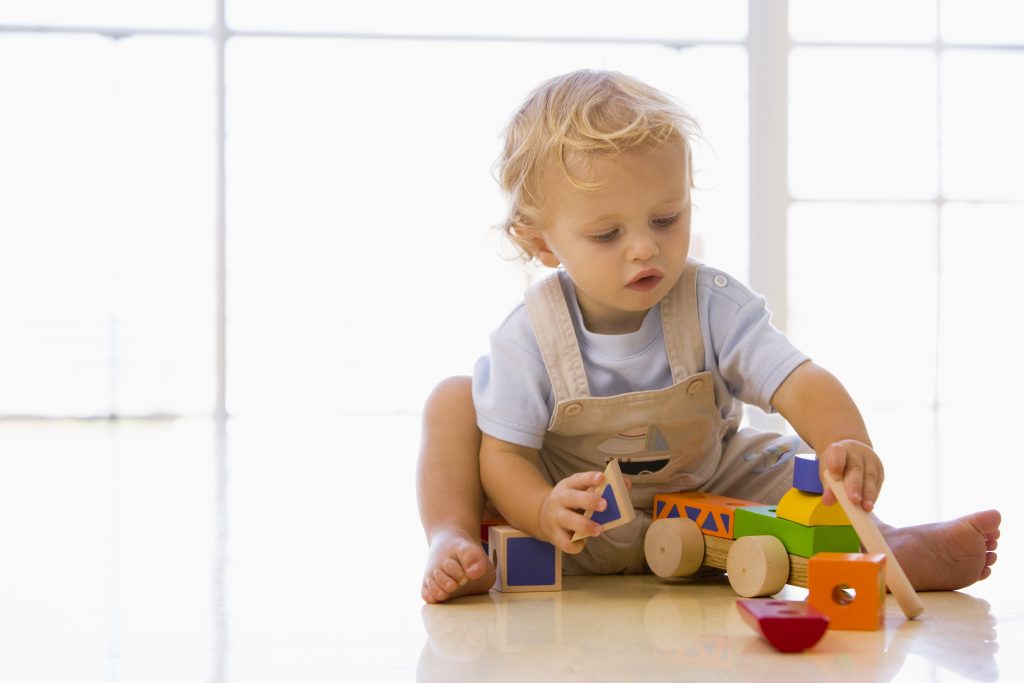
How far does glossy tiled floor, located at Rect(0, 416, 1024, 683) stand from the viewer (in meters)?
0.73

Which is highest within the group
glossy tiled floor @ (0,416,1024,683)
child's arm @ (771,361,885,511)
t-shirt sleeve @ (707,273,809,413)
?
t-shirt sleeve @ (707,273,809,413)

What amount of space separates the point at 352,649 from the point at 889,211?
2.76 meters

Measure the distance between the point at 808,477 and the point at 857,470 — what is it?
8 cm

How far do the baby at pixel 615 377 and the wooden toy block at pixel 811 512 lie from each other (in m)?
0.06

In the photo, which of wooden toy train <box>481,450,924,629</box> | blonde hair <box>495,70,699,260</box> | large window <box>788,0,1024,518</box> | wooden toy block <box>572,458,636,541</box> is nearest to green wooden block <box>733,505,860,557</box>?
wooden toy train <box>481,450,924,629</box>

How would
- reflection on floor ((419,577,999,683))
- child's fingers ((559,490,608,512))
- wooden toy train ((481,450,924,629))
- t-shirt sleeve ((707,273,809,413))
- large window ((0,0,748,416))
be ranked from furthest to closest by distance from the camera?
1. large window ((0,0,748,416))
2. t-shirt sleeve ((707,273,809,413))
3. child's fingers ((559,490,608,512))
4. wooden toy train ((481,450,924,629))
5. reflection on floor ((419,577,999,683))

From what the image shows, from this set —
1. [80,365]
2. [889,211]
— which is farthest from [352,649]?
[889,211]

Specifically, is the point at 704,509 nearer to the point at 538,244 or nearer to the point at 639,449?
the point at 639,449

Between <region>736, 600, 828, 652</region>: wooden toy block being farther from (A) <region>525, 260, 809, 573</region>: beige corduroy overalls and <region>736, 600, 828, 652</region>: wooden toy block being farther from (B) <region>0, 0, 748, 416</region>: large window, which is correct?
(B) <region>0, 0, 748, 416</region>: large window

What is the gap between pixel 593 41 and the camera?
3148mm

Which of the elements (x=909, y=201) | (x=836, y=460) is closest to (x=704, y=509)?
(x=836, y=460)

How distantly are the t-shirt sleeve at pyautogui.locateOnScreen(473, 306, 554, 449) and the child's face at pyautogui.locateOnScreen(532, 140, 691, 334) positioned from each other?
81 mm

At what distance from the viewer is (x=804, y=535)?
3.01 feet

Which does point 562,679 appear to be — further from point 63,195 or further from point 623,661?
point 63,195
